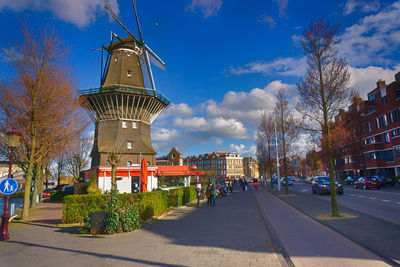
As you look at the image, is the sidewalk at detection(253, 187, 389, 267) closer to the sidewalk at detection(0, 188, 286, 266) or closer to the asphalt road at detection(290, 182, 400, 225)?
the sidewalk at detection(0, 188, 286, 266)

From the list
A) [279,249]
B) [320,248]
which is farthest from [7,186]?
[320,248]

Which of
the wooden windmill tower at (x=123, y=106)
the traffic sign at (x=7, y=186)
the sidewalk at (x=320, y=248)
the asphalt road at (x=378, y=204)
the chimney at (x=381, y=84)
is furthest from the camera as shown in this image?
the chimney at (x=381, y=84)

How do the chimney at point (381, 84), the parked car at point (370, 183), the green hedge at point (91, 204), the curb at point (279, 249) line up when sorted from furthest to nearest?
the chimney at point (381, 84), the parked car at point (370, 183), the green hedge at point (91, 204), the curb at point (279, 249)

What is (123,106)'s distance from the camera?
37125 mm

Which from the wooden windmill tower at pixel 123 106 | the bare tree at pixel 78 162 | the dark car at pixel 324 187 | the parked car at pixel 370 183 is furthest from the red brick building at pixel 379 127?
the bare tree at pixel 78 162

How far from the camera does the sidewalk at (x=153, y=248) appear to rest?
20.4ft

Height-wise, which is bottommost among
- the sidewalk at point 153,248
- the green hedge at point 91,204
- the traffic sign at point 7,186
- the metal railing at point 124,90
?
the sidewalk at point 153,248

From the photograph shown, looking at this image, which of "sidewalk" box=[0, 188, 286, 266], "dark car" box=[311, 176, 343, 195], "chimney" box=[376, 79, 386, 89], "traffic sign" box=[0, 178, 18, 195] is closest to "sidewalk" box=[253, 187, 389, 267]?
"sidewalk" box=[0, 188, 286, 266]

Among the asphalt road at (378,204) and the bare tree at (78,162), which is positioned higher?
the bare tree at (78,162)

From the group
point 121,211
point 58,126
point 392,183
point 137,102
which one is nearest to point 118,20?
point 137,102

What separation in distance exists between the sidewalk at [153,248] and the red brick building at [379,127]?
3349 centimetres

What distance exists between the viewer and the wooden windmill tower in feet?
118

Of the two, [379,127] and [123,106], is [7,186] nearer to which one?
[123,106]

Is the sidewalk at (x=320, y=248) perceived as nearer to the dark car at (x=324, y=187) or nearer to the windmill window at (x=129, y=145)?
the dark car at (x=324, y=187)
